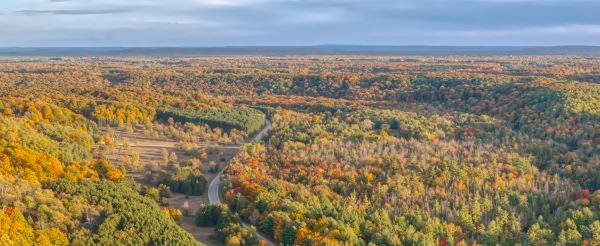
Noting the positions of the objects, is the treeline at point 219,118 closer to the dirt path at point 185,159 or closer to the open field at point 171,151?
the dirt path at point 185,159

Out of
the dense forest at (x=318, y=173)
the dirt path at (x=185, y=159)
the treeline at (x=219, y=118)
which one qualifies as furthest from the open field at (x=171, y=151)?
the treeline at (x=219, y=118)

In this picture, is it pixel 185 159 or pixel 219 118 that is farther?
pixel 219 118

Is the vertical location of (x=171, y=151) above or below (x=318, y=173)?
below

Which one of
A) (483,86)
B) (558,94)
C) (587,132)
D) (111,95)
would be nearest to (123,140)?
(111,95)

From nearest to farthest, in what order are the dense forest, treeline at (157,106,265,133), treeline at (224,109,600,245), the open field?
the dense forest
treeline at (224,109,600,245)
the open field
treeline at (157,106,265,133)

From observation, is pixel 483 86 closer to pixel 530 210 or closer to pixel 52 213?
pixel 530 210

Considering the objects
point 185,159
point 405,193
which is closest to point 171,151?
point 185,159

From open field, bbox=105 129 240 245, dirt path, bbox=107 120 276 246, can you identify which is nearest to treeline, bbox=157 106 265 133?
dirt path, bbox=107 120 276 246

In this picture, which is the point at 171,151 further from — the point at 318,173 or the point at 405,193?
the point at 405,193

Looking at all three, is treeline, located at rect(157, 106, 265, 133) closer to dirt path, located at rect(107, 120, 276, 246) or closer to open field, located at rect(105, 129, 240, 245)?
dirt path, located at rect(107, 120, 276, 246)
